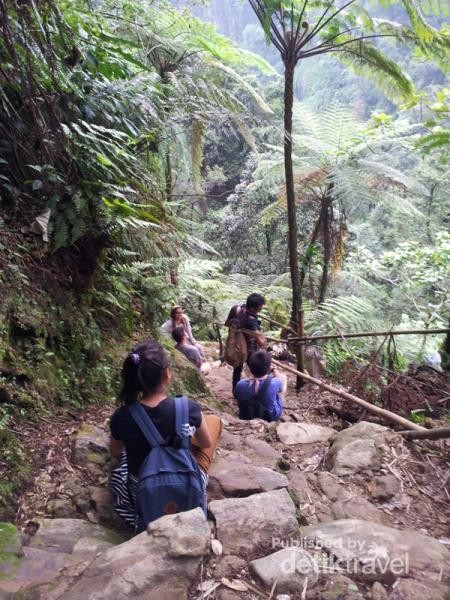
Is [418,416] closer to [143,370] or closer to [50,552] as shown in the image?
[143,370]

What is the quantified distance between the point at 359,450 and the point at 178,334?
2.68 metres

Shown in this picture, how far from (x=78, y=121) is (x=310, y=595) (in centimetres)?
336

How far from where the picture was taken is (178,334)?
506 centimetres

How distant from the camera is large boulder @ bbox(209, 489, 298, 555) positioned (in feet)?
5.66

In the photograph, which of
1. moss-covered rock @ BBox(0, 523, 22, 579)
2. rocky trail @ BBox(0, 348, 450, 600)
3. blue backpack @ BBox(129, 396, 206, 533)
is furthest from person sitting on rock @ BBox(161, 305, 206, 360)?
moss-covered rock @ BBox(0, 523, 22, 579)

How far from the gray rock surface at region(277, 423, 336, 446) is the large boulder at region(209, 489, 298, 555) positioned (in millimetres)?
1414

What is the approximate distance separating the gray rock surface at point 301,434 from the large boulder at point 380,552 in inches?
59.6

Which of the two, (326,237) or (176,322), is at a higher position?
(326,237)

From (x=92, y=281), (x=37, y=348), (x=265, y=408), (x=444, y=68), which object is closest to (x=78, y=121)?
(x=92, y=281)

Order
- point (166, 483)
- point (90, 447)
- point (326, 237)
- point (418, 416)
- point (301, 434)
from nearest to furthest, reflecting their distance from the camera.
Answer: point (166, 483)
point (90, 447)
point (301, 434)
point (418, 416)
point (326, 237)

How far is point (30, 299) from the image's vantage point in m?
2.86

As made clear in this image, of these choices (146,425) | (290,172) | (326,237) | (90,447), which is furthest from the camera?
(326,237)

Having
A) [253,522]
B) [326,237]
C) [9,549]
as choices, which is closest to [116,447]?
[9,549]

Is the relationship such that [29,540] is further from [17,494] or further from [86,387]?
[86,387]
